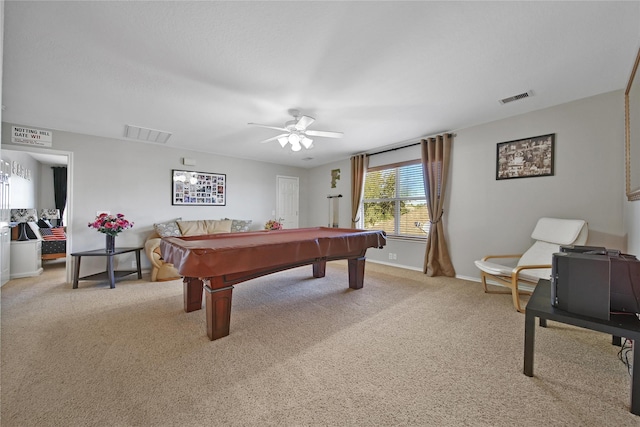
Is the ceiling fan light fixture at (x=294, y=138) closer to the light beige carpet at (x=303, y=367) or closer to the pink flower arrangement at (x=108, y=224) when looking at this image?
the light beige carpet at (x=303, y=367)

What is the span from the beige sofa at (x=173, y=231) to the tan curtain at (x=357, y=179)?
243cm

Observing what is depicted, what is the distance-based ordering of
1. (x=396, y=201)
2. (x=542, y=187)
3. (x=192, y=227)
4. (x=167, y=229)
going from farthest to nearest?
(x=396, y=201) → (x=192, y=227) → (x=167, y=229) → (x=542, y=187)

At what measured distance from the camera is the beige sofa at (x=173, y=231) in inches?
155

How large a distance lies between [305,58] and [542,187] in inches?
135

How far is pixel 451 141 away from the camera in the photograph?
4.11 m

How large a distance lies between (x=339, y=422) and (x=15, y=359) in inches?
97.2

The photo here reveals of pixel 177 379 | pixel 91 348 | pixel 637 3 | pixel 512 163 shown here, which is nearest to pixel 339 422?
pixel 177 379

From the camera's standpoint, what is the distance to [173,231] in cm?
463

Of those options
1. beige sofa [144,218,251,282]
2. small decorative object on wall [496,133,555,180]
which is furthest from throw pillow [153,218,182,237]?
small decorative object on wall [496,133,555,180]

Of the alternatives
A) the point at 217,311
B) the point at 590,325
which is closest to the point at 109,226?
the point at 217,311

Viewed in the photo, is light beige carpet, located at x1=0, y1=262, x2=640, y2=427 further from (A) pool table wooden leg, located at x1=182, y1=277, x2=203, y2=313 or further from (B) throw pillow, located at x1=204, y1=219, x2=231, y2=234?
(B) throw pillow, located at x1=204, y1=219, x2=231, y2=234

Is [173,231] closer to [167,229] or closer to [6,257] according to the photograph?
[167,229]

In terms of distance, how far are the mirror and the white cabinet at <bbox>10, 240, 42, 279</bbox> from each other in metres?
7.75

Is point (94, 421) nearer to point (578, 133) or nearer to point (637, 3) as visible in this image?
point (637, 3)
